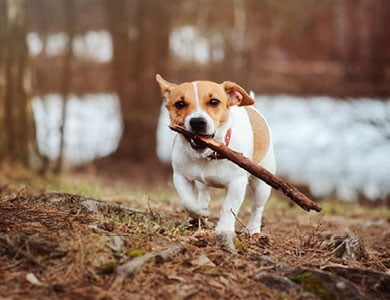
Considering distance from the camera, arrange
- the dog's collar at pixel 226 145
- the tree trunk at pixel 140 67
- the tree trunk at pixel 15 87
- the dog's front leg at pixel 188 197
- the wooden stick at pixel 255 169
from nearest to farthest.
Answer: the wooden stick at pixel 255 169, the dog's collar at pixel 226 145, the dog's front leg at pixel 188 197, the tree trunk at pixel 15 87, the tree trunk at pixel 140 67

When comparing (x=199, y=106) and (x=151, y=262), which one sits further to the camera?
(x=199, y=106)

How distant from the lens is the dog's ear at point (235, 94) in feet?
16.6

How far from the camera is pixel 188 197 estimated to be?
5.06 m

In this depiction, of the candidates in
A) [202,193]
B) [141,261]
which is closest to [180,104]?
[202,193]

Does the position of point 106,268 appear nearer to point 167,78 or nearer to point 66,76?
point 66,76

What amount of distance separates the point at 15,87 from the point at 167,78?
515 centimetres

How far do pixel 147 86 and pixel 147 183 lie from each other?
2.64 meters

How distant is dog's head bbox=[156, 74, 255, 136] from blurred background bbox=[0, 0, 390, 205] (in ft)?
21.4


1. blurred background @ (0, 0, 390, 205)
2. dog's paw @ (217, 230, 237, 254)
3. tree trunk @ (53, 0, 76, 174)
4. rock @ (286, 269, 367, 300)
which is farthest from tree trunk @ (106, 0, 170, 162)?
rock @ (286, 269, 367, 300)

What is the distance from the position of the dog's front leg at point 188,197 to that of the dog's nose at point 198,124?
2.07ft

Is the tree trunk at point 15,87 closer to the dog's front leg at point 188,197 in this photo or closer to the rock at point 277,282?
the dog's front leg at point 188,197

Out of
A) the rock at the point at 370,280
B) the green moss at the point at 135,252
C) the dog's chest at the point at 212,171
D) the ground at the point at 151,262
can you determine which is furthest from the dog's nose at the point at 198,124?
the rock at the point at 370,280

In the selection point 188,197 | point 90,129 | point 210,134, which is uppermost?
point 210,134

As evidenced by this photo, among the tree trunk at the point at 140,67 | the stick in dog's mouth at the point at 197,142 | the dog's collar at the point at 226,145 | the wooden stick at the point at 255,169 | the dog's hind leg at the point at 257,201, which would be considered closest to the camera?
the wooden stick at the point at 255,169
